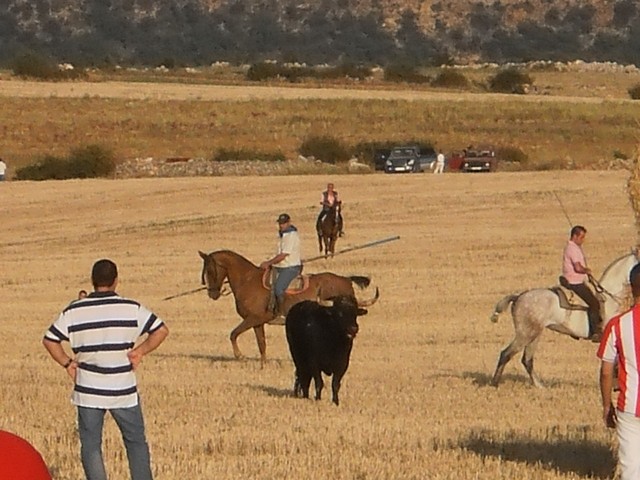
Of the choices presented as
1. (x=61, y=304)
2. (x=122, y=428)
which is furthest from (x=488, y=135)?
(x=122, y=428)

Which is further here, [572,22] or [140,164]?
[572,22]

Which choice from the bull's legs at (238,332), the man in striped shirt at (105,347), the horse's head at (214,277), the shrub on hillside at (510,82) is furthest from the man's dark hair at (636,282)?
the shrub on hillside at (510,82)

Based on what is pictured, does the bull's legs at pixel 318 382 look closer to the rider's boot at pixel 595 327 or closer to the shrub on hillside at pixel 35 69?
the rider's boot at pixel 595 327

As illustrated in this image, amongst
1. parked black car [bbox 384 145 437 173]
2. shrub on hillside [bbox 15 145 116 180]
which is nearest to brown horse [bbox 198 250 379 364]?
parked black car [bbox 384 145 437 173]

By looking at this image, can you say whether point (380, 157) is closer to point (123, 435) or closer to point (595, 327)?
point (595, 327)

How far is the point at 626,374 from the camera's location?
898 centimetres

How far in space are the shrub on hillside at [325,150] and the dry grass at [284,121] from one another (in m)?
0.72

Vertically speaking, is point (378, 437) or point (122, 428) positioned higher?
point (122, 428)

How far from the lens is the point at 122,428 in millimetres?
9312

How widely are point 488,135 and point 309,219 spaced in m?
30.1

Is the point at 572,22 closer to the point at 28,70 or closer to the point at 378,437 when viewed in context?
the point at 28,70

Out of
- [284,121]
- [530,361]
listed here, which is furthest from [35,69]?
[530,361]

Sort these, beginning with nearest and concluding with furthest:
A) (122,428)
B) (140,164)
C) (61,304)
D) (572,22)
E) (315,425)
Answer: (122,428) < (315,425) < (61,304) < (140,164) < (572,22)

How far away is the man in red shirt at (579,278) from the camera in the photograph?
56.5 ft
